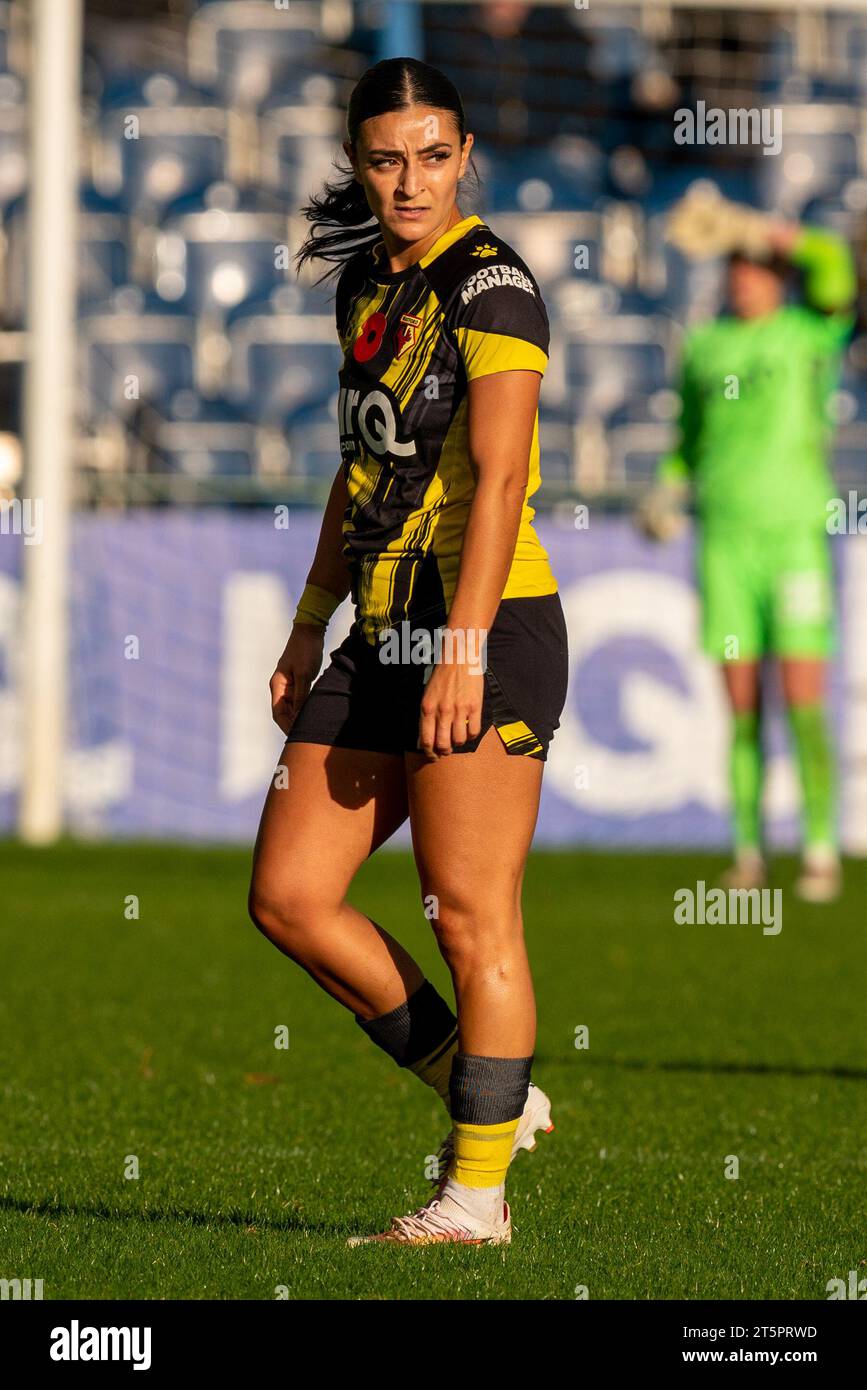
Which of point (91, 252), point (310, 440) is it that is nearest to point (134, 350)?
point (91, 252)

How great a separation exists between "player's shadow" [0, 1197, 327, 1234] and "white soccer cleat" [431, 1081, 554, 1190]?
0.23 metres

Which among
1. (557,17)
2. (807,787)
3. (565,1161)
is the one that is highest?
(557,17)

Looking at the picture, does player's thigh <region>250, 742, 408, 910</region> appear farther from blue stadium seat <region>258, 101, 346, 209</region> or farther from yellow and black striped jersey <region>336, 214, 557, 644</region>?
blue stadium seat <region>258, 101, 346, 209</region>

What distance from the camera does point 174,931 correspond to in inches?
318

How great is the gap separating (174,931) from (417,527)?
4.96 m

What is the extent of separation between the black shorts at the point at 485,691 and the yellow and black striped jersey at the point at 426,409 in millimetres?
49

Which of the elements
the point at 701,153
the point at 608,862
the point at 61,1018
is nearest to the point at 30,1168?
the point at 61,1018

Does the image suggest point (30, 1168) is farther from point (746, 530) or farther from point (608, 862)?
point (608, 862)

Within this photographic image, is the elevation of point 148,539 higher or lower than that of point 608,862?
higher

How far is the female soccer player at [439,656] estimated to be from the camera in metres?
3.19

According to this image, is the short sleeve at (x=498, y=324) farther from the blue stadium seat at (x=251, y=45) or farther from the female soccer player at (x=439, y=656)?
the blue stadium seat at (x=251, y=45)

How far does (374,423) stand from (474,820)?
2.09ft

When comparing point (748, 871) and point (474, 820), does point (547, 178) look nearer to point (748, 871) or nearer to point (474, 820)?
point (748, 871)

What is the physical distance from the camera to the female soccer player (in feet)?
10.5
